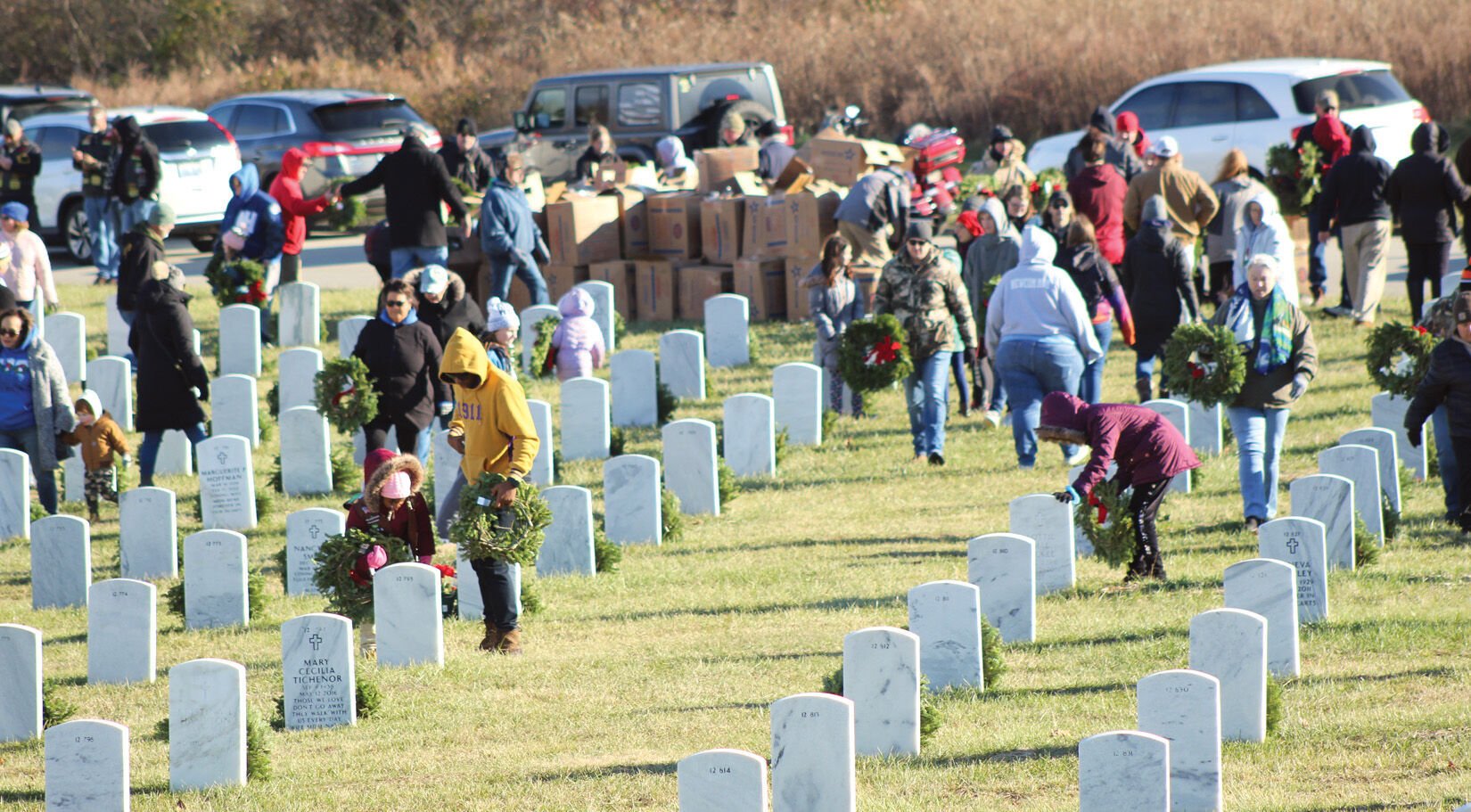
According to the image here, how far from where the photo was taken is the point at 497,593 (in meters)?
8.15

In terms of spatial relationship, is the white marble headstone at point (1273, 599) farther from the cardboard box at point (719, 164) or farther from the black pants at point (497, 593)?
the cardboard box at point (719, 164)

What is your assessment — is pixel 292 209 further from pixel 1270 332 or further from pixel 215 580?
pixel 1270 332

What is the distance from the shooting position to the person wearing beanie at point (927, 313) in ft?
36.6

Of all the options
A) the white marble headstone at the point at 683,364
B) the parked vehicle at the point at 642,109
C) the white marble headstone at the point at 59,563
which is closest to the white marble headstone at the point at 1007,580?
the white marble headstone at the point at 59,563

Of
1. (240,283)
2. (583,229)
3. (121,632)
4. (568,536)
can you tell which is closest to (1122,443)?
(568,536)

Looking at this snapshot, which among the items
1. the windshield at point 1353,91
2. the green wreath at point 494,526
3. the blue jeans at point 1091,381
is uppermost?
the windshield at point 1353,91

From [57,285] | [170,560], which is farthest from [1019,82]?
[170,560]

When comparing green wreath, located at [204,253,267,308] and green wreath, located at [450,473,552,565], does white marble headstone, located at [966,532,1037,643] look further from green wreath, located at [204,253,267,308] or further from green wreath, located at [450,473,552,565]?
green wreath, located at [204,253,267,308]

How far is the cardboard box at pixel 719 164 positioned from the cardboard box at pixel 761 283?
1.39 meters

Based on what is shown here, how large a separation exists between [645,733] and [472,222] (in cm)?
1027

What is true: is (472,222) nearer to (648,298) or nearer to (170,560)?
(648,298)

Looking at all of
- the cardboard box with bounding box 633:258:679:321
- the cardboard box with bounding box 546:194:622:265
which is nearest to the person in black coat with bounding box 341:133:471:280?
the cardboard box with bounding box 546:194:622:265

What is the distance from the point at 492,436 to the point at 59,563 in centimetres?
277

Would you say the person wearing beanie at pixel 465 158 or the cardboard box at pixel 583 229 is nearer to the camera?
the cardboard box at pixel 583 229
